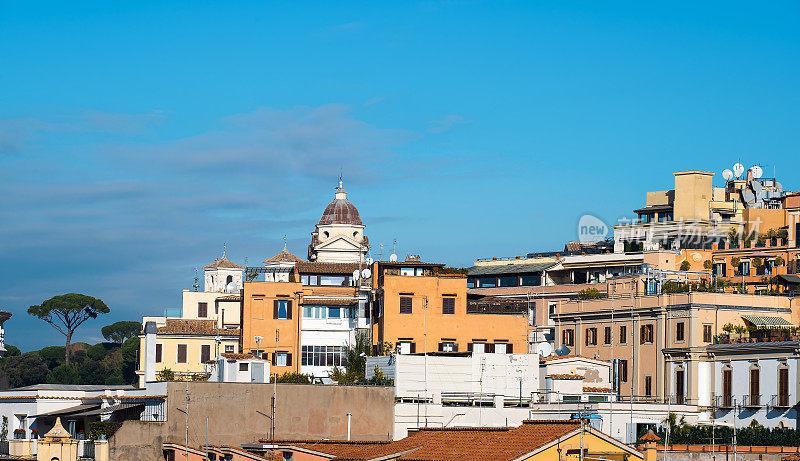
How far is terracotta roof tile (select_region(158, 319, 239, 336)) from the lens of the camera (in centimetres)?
11400

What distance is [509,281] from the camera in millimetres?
111250

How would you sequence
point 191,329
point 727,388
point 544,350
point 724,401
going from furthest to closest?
1. point 191,329
2. point 544,350
3. point 727,388
4. point 724,401

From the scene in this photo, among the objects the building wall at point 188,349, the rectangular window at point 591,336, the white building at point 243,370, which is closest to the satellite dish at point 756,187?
the rectangular window at point 591,336

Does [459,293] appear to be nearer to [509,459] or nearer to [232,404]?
[232,404]

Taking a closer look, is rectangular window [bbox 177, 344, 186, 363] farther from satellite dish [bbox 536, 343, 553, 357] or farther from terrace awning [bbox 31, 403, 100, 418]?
terrace awning [bbox 31, 403, 100, 418]

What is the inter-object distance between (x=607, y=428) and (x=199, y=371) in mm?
49846

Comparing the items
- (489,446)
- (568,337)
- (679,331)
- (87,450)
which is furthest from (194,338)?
(489,446)

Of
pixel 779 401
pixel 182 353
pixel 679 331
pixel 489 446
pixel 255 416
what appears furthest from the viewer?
pixel 182 353

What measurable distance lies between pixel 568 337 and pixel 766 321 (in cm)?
1370

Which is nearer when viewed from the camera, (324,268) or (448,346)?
(448,346)

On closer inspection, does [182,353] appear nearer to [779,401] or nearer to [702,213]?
[702,213]

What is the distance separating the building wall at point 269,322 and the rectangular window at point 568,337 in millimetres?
17863

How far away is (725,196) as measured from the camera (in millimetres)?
122500

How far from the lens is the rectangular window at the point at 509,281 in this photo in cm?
11075
